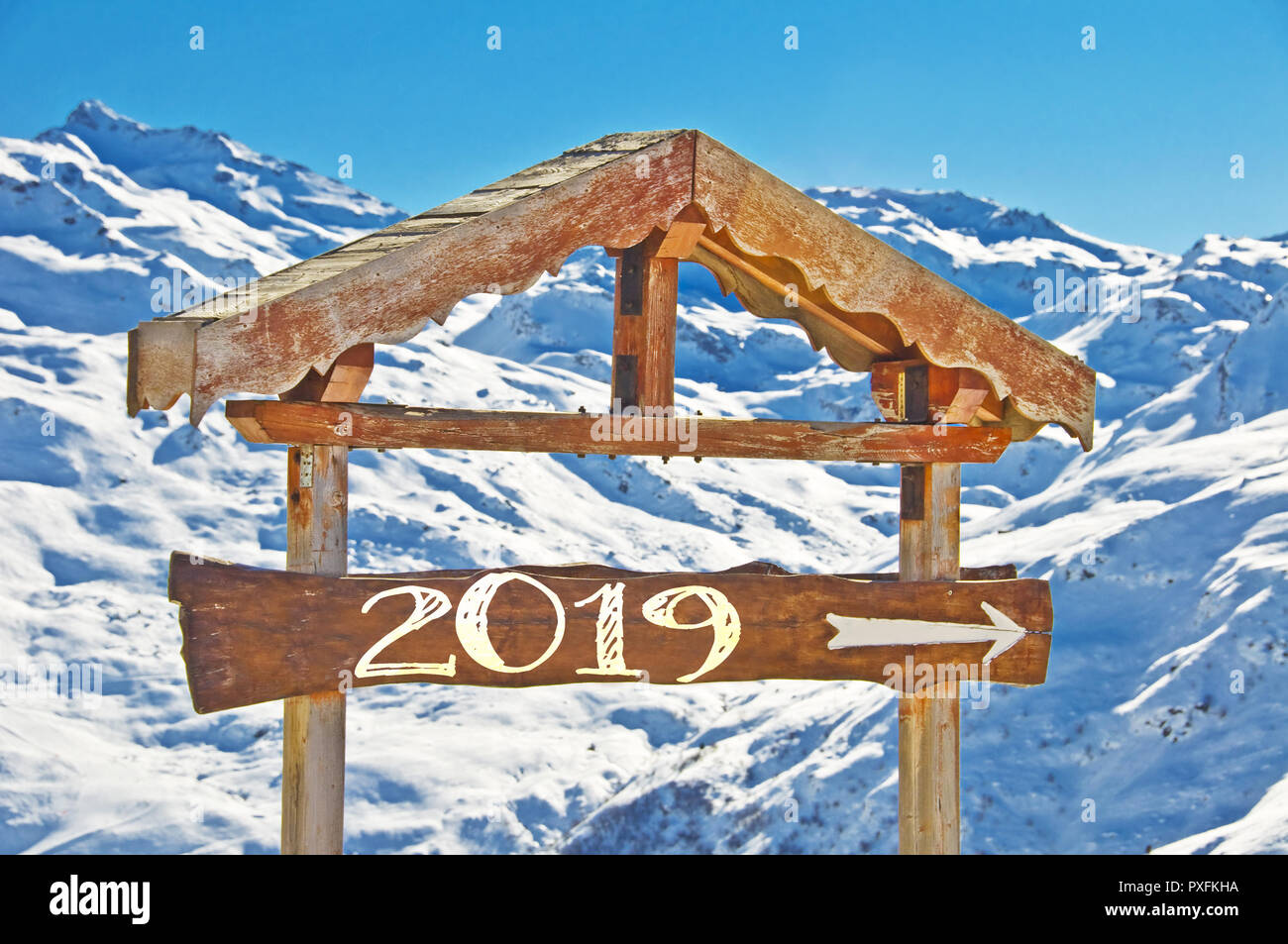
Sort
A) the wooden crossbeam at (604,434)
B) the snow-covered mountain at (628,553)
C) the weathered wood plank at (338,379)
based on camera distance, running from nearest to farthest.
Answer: the wooden crossbeam at (604,434), the weathered wood plank at (338,379), the snow-covered mountain at (628,553)

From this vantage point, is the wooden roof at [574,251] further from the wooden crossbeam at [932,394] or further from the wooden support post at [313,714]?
the wooden support post at [313,714]

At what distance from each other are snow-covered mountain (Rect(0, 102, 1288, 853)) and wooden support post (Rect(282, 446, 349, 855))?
6.31m

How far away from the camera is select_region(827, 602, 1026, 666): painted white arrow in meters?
5.20

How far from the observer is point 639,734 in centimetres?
1534

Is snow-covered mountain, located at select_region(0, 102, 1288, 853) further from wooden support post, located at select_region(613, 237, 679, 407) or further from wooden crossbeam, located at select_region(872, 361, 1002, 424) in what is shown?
wooden support post, located at select_region(613, 237, 679, 407)

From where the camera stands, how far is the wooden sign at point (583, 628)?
4.55 metres

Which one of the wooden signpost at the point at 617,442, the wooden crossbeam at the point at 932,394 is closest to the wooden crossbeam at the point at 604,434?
the wooden signpost at the point at 617,442

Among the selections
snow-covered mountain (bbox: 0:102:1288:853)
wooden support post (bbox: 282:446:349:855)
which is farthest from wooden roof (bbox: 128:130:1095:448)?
snow-covered mountain (bbox: 0:102:1288:853)

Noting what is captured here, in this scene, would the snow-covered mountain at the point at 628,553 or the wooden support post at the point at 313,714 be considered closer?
the wooden support post at the point at 313,714

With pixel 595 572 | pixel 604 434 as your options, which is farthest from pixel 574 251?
pixel 595 572

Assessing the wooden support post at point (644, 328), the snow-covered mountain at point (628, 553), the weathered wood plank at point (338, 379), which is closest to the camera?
the weathered wood plank at point (338, 379)

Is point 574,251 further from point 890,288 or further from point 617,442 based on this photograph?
point 890,288

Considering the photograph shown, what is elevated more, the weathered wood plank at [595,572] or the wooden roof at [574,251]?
the wooden roof at [574,251]
